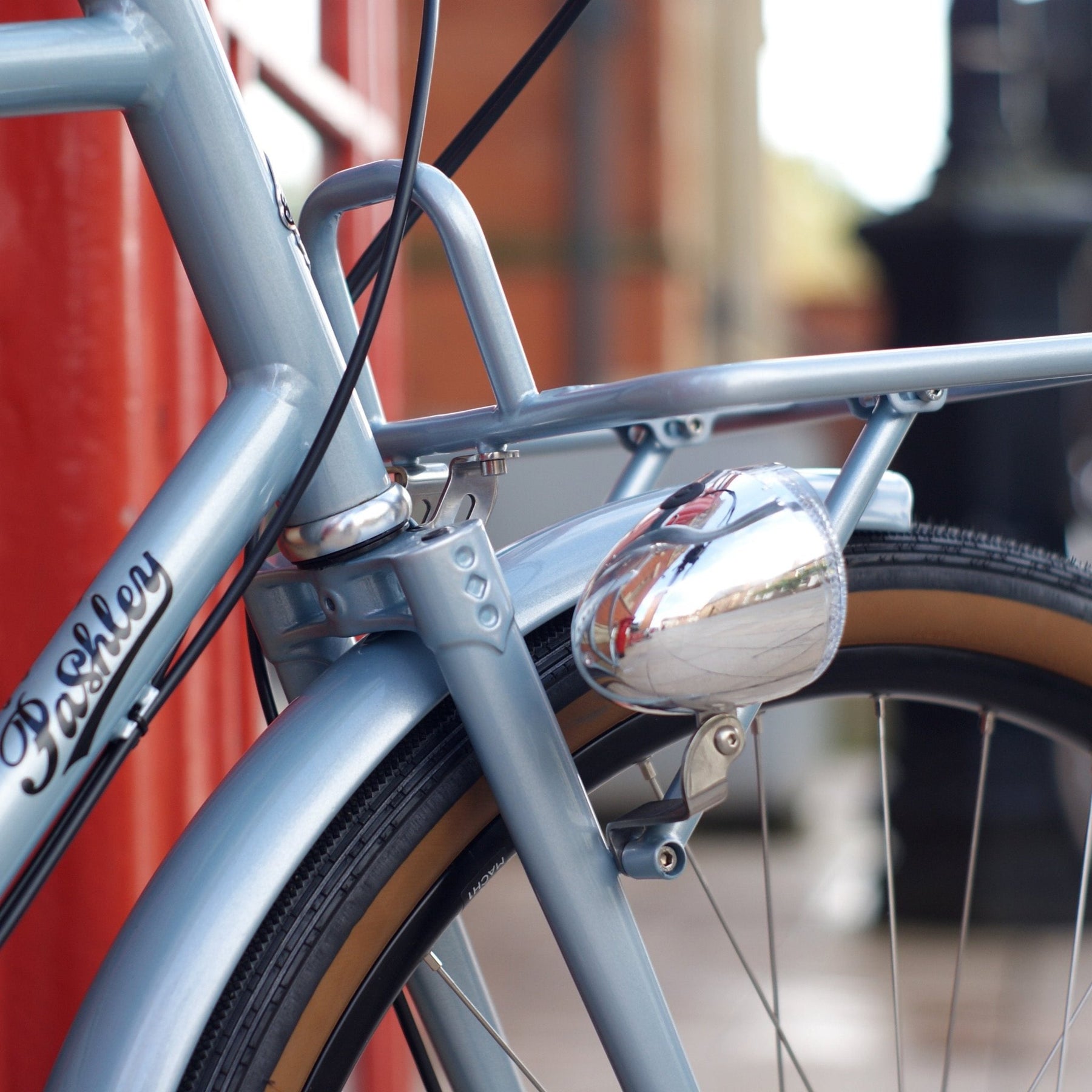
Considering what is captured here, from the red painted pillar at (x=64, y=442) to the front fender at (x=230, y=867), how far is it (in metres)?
0.53

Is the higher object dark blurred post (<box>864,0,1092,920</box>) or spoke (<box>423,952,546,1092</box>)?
dark blurred post (<box>864,0,1092,920</box>)

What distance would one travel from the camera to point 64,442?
45.5 inches

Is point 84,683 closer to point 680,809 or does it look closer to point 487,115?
point 680,809

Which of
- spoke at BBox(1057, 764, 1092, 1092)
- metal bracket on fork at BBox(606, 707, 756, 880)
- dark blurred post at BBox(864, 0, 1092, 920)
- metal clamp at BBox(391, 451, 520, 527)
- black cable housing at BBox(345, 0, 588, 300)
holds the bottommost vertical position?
metal bracket on fork at BBox(606, 707, 756, 880)

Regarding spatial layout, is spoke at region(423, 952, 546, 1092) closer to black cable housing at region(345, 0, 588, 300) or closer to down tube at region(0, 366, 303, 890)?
down tube at region(0, 366, 303, 890)

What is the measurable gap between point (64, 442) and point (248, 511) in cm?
54

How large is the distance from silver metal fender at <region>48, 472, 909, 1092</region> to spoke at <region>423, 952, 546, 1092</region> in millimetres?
188

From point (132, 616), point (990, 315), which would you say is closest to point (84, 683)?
point (132, 616)

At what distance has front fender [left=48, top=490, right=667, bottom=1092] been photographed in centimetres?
62

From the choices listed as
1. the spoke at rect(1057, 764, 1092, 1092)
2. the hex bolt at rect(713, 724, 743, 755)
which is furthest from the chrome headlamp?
the spoke at rect(1057, 764, 1092, 1092)

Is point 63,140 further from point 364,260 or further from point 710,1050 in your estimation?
point 710,1050

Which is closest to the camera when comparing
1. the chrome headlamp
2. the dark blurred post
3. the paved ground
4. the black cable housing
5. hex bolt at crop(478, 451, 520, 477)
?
the chrome headlamp

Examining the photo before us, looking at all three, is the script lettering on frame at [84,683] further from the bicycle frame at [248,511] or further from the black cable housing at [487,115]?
the black cable housing at [487,115]

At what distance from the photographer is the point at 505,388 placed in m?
0.69
